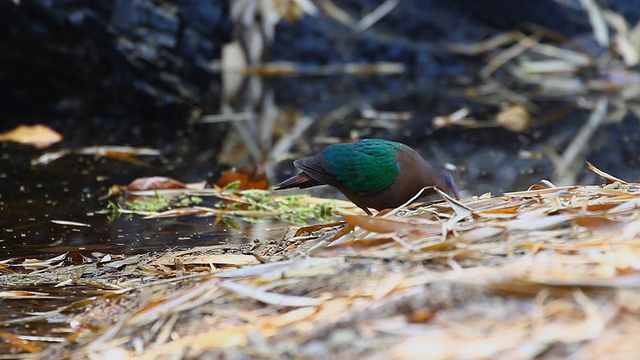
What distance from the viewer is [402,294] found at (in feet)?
7.59

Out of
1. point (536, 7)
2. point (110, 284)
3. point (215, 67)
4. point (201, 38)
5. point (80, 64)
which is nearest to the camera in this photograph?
point (110, 284)

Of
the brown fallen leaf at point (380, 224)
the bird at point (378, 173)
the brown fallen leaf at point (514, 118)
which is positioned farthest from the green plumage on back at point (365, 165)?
the brown fallen leaf at point (514, 118)

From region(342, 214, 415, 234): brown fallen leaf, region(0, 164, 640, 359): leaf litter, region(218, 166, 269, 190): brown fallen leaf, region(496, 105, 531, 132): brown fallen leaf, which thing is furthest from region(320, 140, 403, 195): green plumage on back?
region(496, 105, 531, 132): brown fallen leaf

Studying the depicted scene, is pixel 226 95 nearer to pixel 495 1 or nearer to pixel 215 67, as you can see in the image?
pixel 215 67

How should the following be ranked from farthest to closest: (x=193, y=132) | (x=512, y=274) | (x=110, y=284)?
(x=193, y=132), (x=110, y=284), (x=512, y=274)

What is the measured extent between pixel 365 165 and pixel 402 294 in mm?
1436

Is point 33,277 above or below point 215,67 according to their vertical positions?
below

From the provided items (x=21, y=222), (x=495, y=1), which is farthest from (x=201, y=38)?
(x=21, y=222)

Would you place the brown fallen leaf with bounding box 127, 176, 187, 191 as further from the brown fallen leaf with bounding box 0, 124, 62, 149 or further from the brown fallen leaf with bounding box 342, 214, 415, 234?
the brown fallen leaf with bounding box 342, 214, 415, 234

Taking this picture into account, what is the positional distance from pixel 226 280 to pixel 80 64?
6717 millimetres

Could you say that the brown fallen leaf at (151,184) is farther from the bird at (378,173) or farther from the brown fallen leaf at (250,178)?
the bird at (378,173)

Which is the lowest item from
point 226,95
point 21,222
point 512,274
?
point 512,274

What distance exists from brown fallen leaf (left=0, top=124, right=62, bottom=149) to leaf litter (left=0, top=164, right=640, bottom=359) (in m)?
4.10

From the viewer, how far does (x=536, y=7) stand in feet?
41.7
